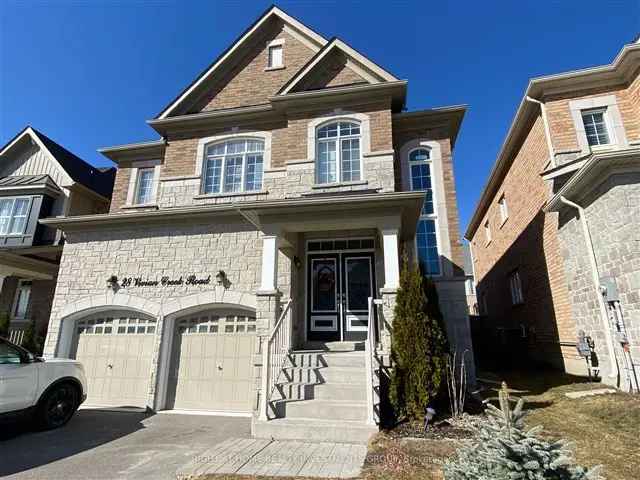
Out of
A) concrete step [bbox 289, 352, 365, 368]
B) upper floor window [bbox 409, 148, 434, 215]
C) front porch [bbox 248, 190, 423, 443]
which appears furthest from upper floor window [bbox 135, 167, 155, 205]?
upper floor window [bbox 409, 148, 434, 215]

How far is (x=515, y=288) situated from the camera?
13.7 meters

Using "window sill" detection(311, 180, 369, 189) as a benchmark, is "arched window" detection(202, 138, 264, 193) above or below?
above

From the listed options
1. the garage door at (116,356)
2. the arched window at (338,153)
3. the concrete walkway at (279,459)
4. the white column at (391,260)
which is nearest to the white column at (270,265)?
the white column at (391,260)

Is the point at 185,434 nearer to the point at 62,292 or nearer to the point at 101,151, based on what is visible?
the point at 62,292

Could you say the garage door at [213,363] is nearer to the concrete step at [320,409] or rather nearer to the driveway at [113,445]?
the driveway at [113,445]

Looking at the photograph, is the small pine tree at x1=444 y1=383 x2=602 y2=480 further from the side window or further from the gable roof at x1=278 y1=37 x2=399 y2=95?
the gable roof at x1=278 y1=37 x2=399 y2=95

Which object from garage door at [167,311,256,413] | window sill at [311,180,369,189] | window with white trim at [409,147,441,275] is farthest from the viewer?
window with white trim at [409,147,441,275]

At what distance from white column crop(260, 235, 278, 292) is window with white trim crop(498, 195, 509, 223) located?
1051 cm

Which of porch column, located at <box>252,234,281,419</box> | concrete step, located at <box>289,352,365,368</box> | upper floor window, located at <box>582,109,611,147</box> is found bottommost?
concrete step, located at <box>289,352,365,368</box>

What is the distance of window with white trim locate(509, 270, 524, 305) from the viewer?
13.0m

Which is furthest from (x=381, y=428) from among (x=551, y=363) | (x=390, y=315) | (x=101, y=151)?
(x=101, y=151)

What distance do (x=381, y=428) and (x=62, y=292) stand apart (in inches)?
356

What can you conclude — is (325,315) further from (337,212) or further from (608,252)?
(608,252)

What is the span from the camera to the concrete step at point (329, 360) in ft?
22.6
